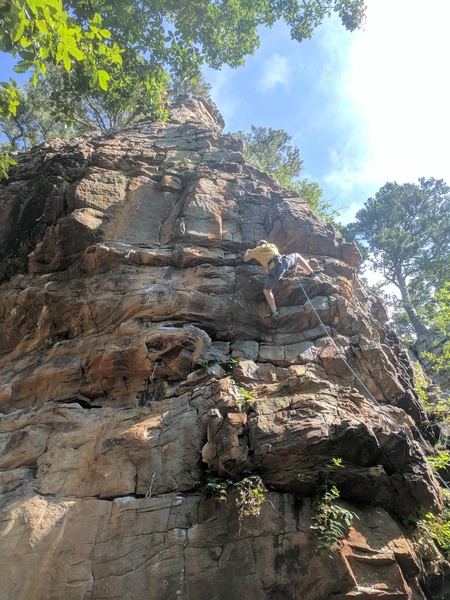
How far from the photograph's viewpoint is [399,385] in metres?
7.74

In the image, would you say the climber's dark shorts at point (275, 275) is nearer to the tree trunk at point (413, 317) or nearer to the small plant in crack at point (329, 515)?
the small plant in crack at point (329, 515)

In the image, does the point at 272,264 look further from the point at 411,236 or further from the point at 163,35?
the point at 411,236

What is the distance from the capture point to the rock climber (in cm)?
845

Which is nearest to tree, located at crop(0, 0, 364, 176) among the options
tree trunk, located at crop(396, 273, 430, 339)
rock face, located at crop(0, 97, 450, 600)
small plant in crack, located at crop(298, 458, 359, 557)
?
rock face, located at crop(0, 97, 450, 600)

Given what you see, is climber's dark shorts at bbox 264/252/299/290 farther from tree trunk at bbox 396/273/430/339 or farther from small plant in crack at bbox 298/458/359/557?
tree trunk at bbox 396/273/430/339

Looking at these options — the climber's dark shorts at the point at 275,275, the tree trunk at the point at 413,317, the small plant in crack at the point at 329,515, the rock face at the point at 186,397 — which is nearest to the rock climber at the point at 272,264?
the climber's dark shorts at the point at 275,275

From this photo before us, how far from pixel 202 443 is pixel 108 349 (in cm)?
283

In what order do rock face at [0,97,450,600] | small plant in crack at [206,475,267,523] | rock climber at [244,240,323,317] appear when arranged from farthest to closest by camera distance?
rock climber at [244,240,323,317] < small plant in crack at [206,475,267,523] < rock face at [0,97,450,600]

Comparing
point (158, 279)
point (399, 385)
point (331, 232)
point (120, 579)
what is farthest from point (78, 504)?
point (331, 232)

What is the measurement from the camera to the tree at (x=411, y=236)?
2397 centimetres

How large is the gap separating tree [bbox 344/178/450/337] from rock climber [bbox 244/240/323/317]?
15613mm

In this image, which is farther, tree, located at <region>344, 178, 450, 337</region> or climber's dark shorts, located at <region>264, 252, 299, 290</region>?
tree, located at <region>344, 178, 450, 337</region>

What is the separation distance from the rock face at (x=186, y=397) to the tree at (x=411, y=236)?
51.2 feet

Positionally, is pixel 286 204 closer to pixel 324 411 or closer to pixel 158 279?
pixel 158 279
